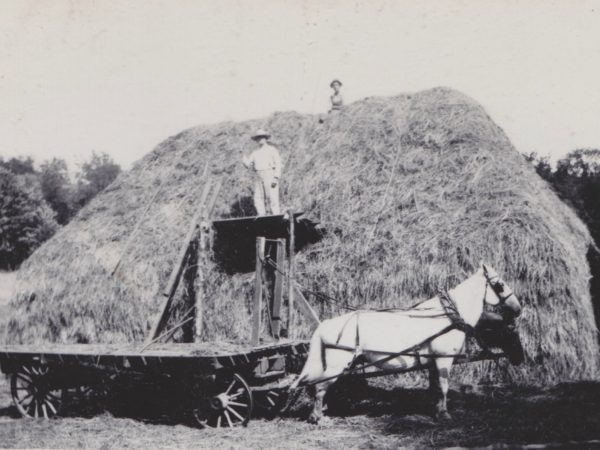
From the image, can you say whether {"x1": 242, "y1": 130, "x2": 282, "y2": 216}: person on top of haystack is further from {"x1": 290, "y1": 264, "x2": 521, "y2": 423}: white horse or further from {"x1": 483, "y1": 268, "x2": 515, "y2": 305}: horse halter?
{"x1": 483, "y1": 268, "x2": 515, "y2": 305}: horse halter

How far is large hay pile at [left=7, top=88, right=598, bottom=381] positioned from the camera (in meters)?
8.02

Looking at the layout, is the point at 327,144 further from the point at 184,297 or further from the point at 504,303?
the point at 504,303

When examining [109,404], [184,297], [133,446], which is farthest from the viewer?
[184,297]

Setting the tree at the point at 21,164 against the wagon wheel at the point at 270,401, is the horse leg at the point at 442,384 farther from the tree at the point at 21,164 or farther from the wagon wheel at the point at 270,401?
the tree at the point at 21,164

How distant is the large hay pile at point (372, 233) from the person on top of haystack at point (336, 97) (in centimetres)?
69

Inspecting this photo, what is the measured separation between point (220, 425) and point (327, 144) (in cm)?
749

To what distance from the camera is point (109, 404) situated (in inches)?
365

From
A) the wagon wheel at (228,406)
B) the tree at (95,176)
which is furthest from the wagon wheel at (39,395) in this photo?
the tree at (95,176)

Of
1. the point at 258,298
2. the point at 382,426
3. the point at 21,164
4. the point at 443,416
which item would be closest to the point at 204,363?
the point at 258,298

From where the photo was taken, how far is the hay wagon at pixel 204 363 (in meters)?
7.21

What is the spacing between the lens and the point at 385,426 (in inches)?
266

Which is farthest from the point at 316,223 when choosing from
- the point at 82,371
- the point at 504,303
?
the point at 82,371

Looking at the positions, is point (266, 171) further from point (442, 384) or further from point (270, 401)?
point (442, 384)

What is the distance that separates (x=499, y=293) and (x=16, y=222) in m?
31.6
